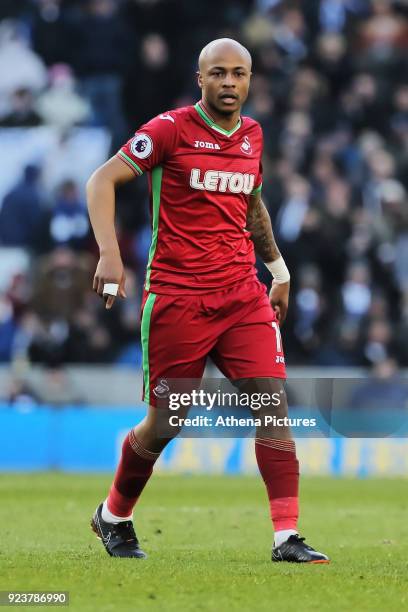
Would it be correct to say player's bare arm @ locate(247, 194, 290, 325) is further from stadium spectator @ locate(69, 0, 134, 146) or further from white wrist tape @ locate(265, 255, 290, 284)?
stadium spectator @ locate(69, 0, 134, 146)

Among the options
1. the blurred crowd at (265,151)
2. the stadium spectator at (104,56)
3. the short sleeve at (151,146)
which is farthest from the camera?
the stadium spectator at (104,56)

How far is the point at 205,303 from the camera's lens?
6.69m

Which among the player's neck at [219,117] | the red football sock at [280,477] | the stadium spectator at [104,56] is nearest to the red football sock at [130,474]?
the red football sock at [280,477]

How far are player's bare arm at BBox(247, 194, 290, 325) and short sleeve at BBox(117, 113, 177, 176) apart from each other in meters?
0.59

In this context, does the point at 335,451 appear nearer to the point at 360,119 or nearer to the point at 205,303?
the point at 360,119

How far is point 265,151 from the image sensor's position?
17.7 m

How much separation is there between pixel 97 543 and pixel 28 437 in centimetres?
855

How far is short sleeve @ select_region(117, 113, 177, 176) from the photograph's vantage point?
21.5ft

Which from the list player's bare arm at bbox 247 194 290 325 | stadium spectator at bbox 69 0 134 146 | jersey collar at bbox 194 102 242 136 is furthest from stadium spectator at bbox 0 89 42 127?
jersey collar at bbox 194 102 242 136

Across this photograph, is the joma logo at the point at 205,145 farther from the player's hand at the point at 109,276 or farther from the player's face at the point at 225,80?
the player's hand at the point at 109,276

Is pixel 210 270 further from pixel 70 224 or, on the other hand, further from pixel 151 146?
pixel 70 224

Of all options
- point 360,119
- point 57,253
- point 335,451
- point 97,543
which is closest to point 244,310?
point 97,543

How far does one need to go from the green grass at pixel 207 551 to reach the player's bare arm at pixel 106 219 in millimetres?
1264

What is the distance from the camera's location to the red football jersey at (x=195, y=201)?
6.68 metres
